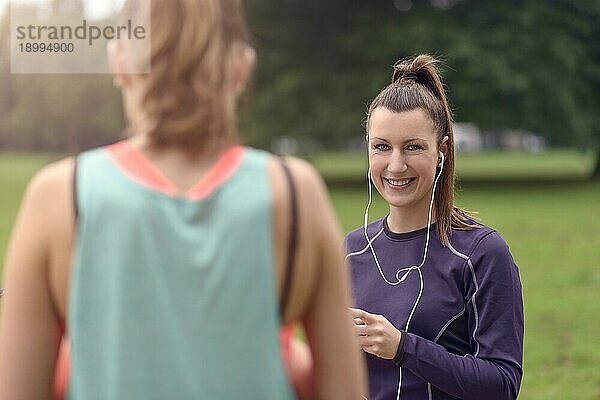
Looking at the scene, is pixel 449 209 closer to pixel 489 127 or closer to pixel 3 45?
pixel 3 45

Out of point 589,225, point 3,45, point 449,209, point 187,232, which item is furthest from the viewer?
point 3,45

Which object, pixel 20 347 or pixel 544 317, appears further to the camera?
pixel 544 317

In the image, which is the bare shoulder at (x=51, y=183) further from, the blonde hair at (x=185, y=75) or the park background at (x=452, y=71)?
the park background at (x=452, y=71)

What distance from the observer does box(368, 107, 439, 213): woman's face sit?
2.91m

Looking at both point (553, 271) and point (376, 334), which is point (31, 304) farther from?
point (553, 271)

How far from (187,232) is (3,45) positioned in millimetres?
19917

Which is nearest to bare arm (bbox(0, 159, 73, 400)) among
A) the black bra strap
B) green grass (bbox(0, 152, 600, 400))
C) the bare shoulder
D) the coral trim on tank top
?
the bare shoulder

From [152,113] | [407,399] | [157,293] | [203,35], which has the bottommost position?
[407,399]

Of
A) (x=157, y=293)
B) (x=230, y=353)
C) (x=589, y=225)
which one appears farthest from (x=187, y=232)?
(x=589, y=225)

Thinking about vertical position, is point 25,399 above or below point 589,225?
above

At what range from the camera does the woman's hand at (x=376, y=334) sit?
8.39ft

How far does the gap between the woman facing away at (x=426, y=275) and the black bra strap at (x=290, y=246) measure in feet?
3.31

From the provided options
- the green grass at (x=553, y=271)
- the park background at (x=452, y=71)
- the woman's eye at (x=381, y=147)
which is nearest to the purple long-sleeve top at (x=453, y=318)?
the woman's eye at (x=381, y=147)

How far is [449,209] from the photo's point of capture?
2924 mm
